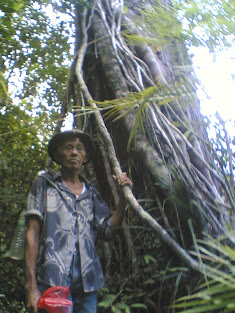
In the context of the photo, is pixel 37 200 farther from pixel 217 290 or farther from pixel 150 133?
pixel 217 290

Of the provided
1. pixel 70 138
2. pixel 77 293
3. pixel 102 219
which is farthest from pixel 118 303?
pixel 70 138

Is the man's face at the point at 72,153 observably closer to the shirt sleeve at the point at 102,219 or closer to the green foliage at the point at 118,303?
the shirt sleeve at the point at 102,219

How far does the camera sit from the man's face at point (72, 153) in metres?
2.23

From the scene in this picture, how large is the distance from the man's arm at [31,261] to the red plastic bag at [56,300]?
80 millimetres

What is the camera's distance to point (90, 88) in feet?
10.2

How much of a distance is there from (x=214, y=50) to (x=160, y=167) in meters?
0.90

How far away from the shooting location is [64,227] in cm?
201

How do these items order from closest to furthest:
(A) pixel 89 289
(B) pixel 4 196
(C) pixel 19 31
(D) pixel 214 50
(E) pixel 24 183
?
(D) pixel 214 50, (A) pixel 89 289, (B) pixel 4 196, (E) pixel 24 183, (C) pixel 19 31

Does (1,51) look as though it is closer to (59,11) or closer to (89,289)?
(59,11)

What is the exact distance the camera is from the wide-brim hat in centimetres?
233

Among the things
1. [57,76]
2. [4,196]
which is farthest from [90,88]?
[4,196]

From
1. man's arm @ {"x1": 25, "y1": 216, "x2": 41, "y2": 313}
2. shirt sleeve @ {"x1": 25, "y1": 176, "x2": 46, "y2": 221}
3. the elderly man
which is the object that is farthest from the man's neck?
man's arm @ {"x1": 25, "y1": 216, "x2": 41, "y2": 313}

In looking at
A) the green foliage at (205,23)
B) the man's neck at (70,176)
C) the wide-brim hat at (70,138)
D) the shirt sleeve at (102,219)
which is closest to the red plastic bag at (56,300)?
the shirt sleeve at (102,219)

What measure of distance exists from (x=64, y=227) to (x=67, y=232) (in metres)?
0.03
